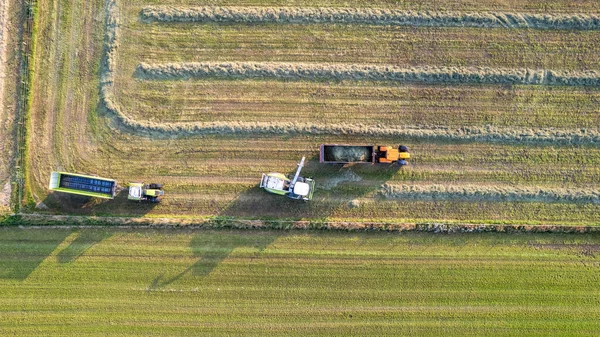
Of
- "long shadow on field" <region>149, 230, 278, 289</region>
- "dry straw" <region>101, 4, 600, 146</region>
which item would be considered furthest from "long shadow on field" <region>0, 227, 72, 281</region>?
"dry straw" <region>101, 4, 600, 146</region>

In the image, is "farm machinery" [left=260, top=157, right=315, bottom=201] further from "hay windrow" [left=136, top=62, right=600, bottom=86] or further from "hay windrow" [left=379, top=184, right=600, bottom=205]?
"hay windrow" [left=136, top=62, right=600, bottom=86]

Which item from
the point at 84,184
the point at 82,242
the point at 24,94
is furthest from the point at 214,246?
the point at 24,94

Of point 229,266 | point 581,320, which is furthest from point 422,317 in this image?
point 229,266

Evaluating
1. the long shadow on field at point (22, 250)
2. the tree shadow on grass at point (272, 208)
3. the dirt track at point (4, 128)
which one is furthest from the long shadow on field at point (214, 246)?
the dirt track at point (4, 128)

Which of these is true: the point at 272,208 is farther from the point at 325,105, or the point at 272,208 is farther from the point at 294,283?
the point at 325,105

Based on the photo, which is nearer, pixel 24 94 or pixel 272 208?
pixel 24 94

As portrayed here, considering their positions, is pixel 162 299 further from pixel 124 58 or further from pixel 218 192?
pixel 124 58
